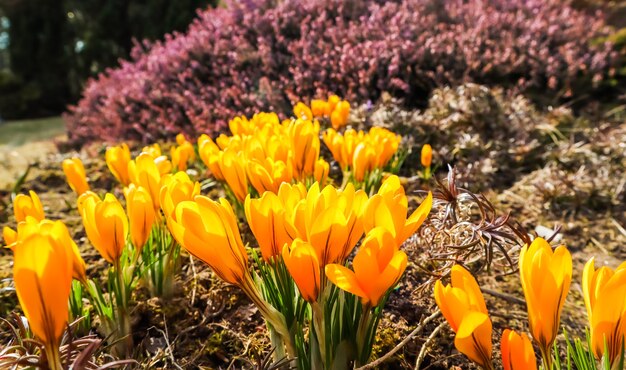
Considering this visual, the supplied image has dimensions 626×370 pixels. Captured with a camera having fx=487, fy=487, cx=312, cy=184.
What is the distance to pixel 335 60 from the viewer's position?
4043 mm

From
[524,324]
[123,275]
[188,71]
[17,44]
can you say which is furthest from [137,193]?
[17,44]

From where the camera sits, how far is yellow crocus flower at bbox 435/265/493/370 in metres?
0.76

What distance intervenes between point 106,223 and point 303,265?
0.50 metres

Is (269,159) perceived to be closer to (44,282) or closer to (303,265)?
(303,265)

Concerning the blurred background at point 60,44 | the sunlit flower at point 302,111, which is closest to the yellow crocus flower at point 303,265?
the sunlit flower at point 302,111

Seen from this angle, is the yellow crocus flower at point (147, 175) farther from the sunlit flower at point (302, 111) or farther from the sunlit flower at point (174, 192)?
the sunlit flower at point (302, 111)

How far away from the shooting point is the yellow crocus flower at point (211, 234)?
0.87m

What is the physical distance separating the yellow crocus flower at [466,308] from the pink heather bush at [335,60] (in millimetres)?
2992

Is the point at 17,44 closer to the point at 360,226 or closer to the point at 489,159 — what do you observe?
the point at 489,159

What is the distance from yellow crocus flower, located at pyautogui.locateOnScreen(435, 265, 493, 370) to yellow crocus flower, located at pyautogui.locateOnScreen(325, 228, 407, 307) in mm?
85

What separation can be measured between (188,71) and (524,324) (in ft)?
12.9

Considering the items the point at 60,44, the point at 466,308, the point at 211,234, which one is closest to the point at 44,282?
the point at 211,234

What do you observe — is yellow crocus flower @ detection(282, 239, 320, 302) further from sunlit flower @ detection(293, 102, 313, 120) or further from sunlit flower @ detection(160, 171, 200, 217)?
sunlit flower @ detection(293, 102, 313, 120)

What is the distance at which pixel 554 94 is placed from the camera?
447 cm
